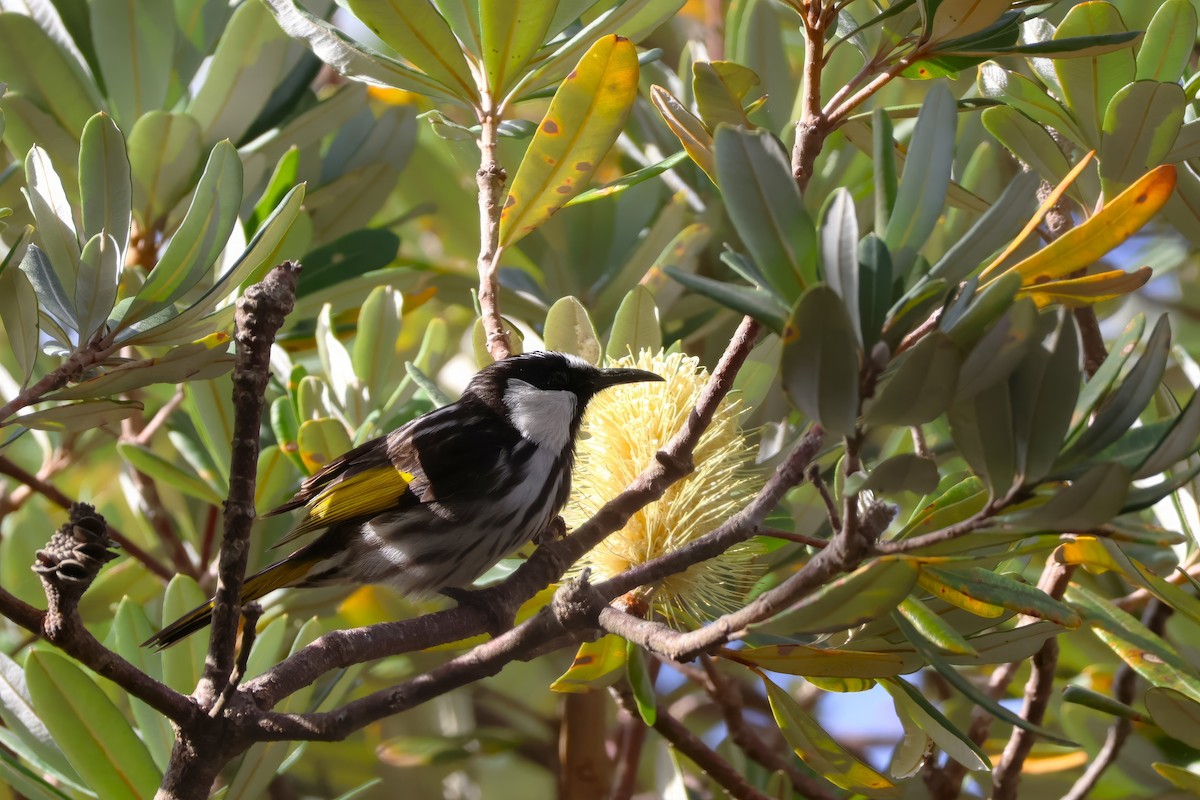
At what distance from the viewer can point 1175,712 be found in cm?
184

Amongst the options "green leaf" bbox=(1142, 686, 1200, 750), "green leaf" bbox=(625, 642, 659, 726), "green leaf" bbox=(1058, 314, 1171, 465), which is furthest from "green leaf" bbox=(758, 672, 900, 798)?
"green leaf" bbox=(1058, 314, 1171, 465)

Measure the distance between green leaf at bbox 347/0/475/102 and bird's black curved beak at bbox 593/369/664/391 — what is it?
60 centimetres

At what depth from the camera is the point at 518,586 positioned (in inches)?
78.2

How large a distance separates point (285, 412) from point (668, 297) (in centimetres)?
94

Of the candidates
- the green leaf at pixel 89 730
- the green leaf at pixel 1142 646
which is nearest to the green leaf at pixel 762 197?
the green leaf at pixel 1142 646

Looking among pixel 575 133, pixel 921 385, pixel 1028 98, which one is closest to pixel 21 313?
pixel 575 133

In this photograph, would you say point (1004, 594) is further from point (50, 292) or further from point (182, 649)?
point (182, 649)

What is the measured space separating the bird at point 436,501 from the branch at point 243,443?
3.08 feet

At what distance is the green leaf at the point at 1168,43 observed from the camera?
1790 mm

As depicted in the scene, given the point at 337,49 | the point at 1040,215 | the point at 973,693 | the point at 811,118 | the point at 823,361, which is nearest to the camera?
the point at 823,361

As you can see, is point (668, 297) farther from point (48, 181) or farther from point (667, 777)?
point (48, 181)

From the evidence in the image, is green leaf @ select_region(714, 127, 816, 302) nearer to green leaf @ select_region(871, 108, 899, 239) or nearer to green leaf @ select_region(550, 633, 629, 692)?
green leaf @ select_region(871, 108, 899, 239)

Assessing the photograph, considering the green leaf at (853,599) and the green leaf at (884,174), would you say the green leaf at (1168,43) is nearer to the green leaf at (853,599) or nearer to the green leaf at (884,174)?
the green leaf at (884,174)

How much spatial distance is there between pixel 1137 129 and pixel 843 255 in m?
0.86
